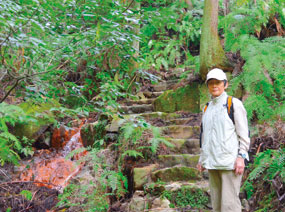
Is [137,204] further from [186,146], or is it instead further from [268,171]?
[268,171]

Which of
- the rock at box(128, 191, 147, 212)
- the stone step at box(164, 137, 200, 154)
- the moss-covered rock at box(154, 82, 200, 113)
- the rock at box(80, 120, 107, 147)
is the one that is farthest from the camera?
the moss-covered rock at box(154, 82, 200, 113)

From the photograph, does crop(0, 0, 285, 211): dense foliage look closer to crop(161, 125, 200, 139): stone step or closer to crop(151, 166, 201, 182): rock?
crop(151, 166, 201, 182): rock

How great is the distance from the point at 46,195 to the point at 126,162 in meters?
1.73

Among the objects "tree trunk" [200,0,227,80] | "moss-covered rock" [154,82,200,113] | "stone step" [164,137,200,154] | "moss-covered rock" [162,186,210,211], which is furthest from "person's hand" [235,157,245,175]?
"moss-covered rock" [154,82,200,113]

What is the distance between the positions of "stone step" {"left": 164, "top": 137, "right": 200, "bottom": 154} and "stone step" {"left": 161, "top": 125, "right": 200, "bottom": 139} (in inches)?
15.5

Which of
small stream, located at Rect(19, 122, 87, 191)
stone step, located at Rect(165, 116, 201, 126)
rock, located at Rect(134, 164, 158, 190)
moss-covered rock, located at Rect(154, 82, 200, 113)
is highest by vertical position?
moss-covered rock, located at Rect(154, 82, 200, 113)

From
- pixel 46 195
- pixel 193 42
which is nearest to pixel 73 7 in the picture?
pixel 46 195

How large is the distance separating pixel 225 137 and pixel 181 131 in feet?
9.80

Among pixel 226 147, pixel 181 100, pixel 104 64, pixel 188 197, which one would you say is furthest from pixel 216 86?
pixel 181 100

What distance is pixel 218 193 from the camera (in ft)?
8.17

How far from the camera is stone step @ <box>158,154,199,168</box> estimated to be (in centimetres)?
434

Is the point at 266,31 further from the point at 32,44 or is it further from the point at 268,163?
the point at 32,44

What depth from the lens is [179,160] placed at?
438 cm

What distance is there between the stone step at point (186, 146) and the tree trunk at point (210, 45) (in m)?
1.90
